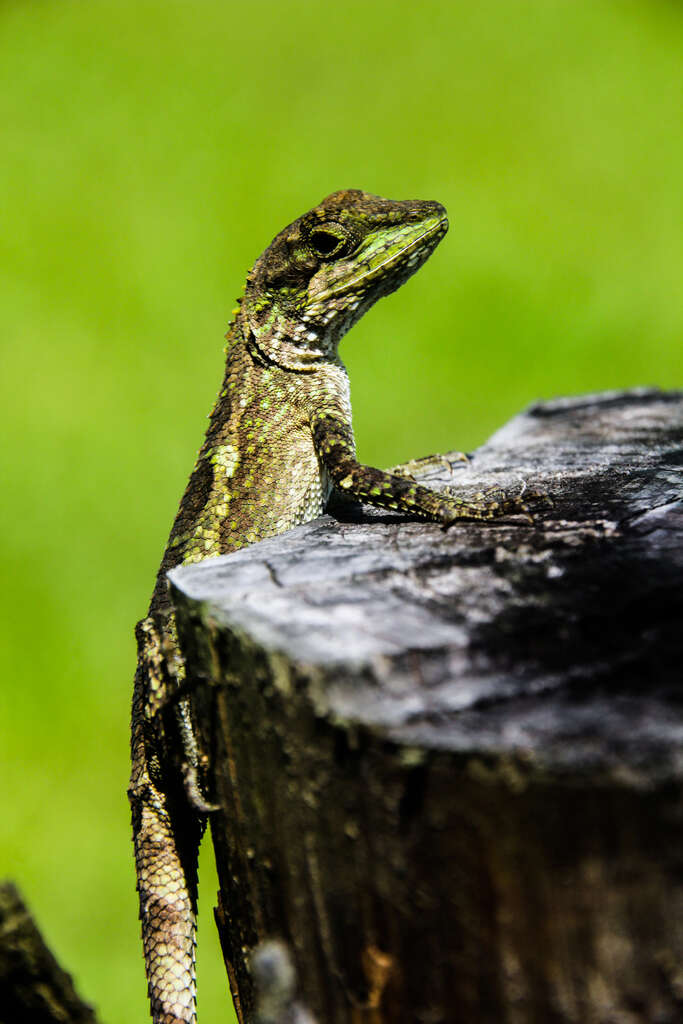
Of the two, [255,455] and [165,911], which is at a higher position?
[255,455]

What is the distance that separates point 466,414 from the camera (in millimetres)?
6727

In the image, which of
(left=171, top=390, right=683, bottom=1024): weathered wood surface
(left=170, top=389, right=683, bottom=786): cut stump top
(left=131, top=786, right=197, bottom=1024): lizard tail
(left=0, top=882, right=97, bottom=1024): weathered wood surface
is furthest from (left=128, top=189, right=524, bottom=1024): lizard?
(left=0, top=882, right=97, bottom=1024): weathered wood surface

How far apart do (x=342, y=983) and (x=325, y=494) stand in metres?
1.95

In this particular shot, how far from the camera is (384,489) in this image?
99.0 inches

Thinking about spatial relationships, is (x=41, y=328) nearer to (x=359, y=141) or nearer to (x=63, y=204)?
(x=63, y=204)

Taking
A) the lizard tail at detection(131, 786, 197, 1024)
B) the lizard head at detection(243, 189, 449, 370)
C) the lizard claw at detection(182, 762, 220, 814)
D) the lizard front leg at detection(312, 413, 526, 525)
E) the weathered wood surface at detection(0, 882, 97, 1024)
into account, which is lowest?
the lizard tail at detection(131, 786, 197, 1024)

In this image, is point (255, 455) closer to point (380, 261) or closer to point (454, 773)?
point (380, 261)

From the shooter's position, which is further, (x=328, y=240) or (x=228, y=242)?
(x=228, y=242)

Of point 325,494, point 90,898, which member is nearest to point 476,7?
point 325,494

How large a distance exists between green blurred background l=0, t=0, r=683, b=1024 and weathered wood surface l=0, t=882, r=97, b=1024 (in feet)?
14.1

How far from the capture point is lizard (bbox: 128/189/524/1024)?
235cm

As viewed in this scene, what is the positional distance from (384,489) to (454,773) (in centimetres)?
142

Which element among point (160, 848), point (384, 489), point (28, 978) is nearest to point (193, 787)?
point (160, 848)

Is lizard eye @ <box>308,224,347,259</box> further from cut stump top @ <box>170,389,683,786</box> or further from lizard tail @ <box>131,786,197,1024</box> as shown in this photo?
lizard tail @ <box>131,786,197,1024</box>
